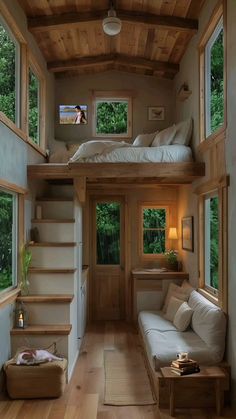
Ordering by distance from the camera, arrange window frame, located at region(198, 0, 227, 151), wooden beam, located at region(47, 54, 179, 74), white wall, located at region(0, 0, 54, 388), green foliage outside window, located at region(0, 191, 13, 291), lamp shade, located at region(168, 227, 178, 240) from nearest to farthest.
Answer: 1. white wall, located at region(0, 0, 54, 388)
2. green foliage outside window, located at region(0, 191, 13, 291)
3. window frame, located at region(198, 0, 227, 151)
4. wooden beam, located at region(47, 54, 179, 74)
5. lamp shade, located at region(168, 227, 178, 240)

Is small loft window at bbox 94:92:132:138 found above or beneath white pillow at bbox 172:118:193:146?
above

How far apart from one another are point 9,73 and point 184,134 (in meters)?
2.32

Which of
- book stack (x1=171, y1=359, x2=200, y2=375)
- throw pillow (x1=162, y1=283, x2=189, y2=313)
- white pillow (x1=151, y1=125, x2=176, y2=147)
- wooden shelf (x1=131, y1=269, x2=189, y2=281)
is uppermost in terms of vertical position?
white pillow (x1=151, y1=125, x2=176, y2=147)

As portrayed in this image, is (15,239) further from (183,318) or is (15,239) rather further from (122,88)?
(122,88)

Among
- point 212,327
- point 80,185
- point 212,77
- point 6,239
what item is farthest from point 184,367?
point 212,77

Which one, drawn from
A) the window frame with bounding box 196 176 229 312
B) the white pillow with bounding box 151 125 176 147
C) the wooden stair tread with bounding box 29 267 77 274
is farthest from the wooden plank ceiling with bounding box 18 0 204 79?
the wooden stair tread with bounding box 29 267 77 274

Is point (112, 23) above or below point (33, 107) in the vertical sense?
above

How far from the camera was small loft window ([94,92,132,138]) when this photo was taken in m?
6.89

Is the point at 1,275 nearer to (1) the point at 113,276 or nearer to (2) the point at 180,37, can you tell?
(1) the point at 113,276

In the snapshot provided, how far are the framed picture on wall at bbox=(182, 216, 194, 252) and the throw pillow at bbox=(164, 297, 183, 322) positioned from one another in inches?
28.0

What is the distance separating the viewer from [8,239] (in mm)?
4383

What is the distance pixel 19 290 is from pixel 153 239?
2.97 meters

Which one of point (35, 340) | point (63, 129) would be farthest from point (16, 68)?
point (35, 340)

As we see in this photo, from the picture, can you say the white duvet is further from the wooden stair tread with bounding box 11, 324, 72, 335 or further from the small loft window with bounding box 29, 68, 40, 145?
the wooden stair tread with bounding box 11, 324, 72, 335
